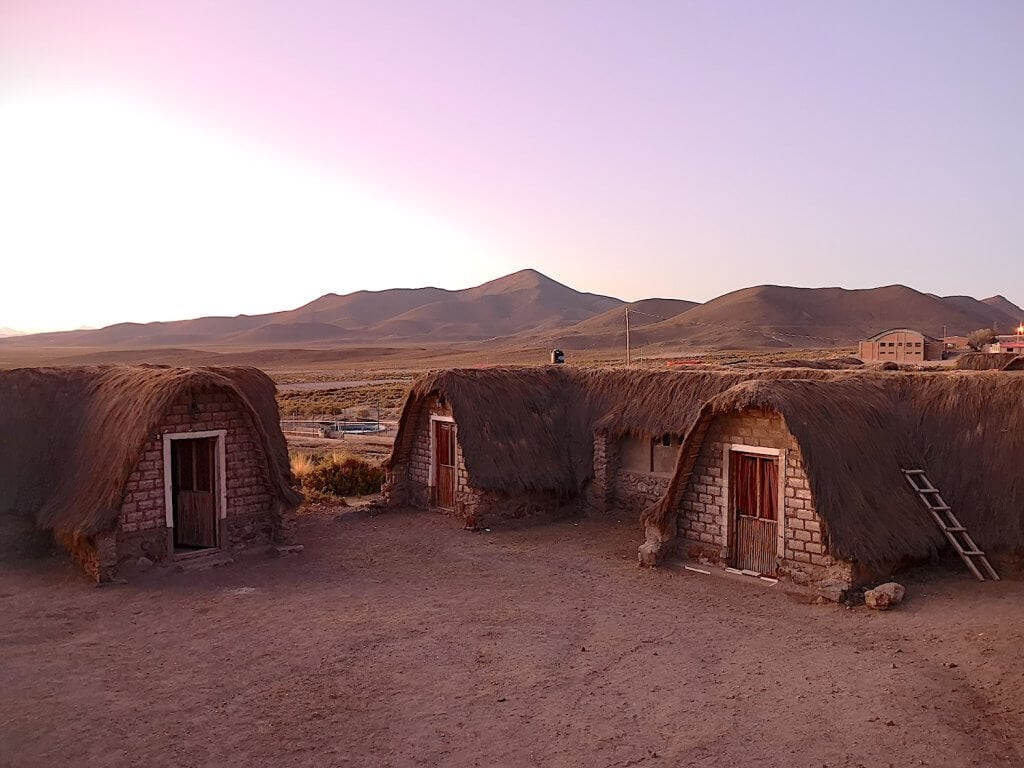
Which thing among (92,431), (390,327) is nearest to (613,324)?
(390,327)

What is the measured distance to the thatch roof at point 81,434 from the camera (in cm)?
1244

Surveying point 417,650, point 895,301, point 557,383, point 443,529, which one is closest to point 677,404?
→ point 557,383

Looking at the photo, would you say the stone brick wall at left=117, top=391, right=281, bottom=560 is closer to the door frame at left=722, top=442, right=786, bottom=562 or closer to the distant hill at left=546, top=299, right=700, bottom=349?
the door frame at left=722, top=442, right=786, bottom=562

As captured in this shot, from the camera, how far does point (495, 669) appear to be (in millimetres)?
9281

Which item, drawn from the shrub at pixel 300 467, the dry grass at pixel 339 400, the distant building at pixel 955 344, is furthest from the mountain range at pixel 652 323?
the shrub at pixel 300 467

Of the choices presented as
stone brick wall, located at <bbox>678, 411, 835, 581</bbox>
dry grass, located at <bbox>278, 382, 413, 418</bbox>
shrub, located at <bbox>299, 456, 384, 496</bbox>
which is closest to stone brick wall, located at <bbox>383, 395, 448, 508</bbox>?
shrub, located at <bbox>299, 456, 384, 496</bbox>

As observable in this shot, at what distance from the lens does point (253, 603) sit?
11.7 m

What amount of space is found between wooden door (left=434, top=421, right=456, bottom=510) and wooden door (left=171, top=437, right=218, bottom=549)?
4.99 m

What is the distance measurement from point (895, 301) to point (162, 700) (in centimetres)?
12152

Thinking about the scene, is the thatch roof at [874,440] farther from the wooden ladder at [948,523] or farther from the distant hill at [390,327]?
the distant hill at [390,327]

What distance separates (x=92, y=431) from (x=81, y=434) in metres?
0.38

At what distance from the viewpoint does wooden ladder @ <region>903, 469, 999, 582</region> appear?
11.9 m

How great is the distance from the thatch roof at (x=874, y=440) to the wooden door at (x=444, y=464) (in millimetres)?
919

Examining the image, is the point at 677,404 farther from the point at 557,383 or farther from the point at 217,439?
the point at 217,439
